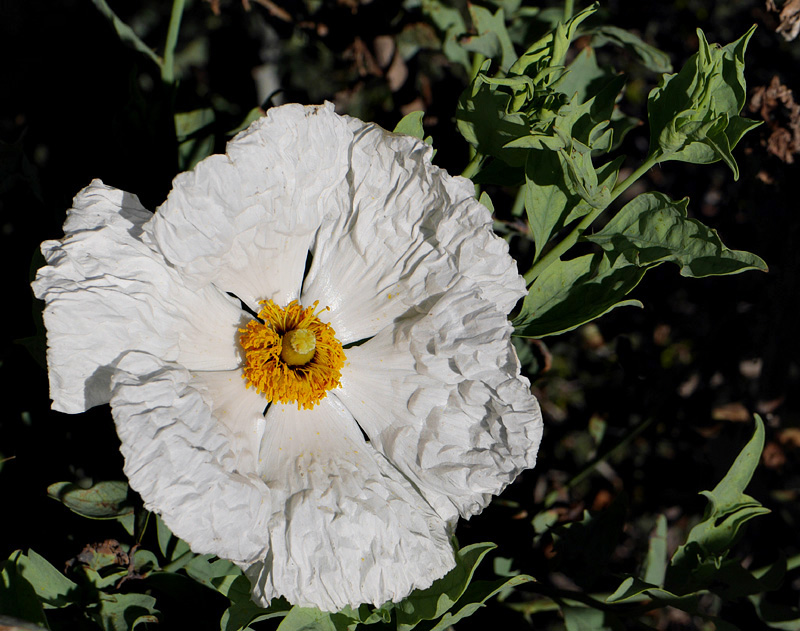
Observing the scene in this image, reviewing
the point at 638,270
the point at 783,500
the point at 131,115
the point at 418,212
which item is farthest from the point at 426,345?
the point at 783,500

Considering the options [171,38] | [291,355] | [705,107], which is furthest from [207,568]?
[705,107]

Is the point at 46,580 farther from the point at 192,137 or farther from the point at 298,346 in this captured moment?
the point at 192,137


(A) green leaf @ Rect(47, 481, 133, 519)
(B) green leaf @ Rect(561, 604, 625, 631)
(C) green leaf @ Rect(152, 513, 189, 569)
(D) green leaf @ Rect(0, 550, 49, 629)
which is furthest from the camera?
(B) green leaf @ Rect(561, 604, 625, 631)

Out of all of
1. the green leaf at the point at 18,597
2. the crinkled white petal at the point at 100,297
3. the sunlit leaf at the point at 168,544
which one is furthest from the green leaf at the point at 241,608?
the crinkled white petal at the point at 100,297

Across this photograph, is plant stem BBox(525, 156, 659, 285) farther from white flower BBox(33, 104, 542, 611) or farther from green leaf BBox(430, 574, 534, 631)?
green leaf BBox(430, 574, 534, 631)

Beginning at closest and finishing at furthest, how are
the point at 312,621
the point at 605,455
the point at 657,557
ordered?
the point at 312,621, the point at 657,557, the point at 605,455

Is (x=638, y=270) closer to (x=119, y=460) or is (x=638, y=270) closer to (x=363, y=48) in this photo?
(x=119, y=460)

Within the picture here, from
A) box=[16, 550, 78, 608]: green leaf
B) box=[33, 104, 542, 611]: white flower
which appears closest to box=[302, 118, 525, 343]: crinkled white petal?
box=[33, 104, 542, 611]: white flower
